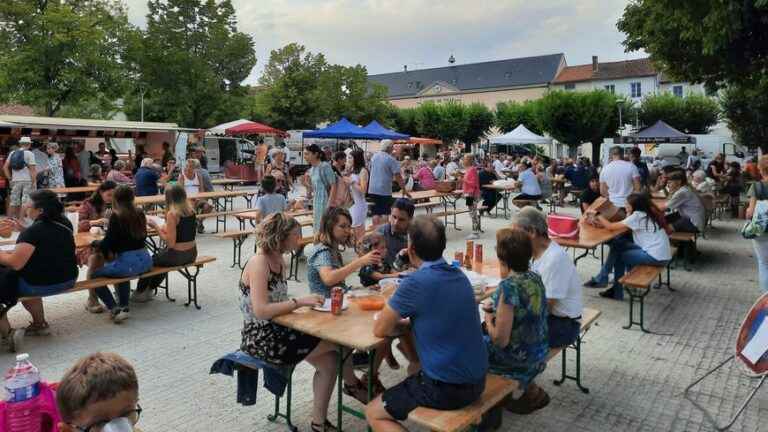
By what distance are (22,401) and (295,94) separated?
3480 centimetres

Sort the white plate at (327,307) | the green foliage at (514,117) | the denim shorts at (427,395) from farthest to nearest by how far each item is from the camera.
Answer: the green foliage at (514,117)
the white plate at (327,307)
the denim shorts at (427,395)

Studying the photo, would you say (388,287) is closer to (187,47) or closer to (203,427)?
(203,427)

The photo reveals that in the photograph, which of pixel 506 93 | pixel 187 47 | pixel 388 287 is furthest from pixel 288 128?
pixel 506 93

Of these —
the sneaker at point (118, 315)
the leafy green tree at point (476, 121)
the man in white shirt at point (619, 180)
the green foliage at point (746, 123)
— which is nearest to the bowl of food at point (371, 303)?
the sneaker at point (118, 315)

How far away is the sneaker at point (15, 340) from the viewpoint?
187 inches

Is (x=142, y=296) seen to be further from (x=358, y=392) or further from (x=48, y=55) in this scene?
(x=48, y=55)

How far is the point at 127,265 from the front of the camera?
17.9ft

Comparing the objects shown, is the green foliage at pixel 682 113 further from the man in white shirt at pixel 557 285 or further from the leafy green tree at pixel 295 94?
the man in white shirt at pixel 557 285

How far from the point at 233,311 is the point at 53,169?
27.3 feet

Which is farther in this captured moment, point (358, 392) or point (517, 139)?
point (517, 139)

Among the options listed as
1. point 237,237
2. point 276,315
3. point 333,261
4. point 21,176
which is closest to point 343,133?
point 21,176

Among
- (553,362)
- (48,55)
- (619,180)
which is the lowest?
(553,362)

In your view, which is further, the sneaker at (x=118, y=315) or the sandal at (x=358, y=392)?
the sneaker at (x=118, y=315)

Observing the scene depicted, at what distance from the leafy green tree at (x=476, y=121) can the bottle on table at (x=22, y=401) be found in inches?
1712
